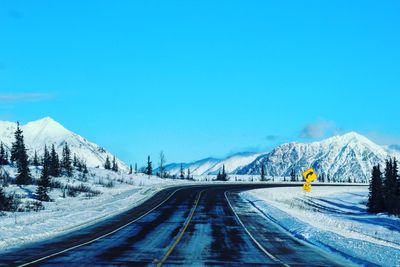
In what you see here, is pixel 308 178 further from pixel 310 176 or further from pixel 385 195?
pixel 385 195

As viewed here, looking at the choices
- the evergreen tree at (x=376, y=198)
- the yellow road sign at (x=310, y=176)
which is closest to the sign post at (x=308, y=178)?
the yellow road sign at (x=310, y=176)

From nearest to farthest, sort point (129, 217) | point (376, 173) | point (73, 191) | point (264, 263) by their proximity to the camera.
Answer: point (264, 263) < point (129, 217) < point (73, 191) < point (376, 173)

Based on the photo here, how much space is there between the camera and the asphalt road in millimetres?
16859

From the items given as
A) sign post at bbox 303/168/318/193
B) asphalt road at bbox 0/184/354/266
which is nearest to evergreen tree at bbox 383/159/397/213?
sign post at bbox 303/168/318/193

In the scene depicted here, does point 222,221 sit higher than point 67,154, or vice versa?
point 67,154

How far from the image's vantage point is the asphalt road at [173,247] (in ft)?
55.3

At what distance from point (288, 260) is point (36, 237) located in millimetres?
11567

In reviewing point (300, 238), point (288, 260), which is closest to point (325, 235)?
point (300, 238)

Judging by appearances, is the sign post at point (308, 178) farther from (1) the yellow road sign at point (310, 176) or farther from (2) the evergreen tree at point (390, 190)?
(2) the evergreen tree at point (390, 190)

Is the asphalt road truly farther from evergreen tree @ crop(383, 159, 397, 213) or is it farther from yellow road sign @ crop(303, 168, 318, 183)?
evergreen tree @ crop(383, 159, 397, 213)

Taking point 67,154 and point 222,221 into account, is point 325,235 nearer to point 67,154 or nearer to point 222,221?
point 222,221

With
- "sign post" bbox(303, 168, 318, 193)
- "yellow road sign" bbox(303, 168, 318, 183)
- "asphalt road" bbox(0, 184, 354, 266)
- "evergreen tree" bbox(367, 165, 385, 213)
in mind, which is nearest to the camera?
"asphalt road" bbox(0, 184, 354, 266)

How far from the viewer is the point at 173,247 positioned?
66.4ft

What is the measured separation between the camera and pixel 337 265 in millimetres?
16922
